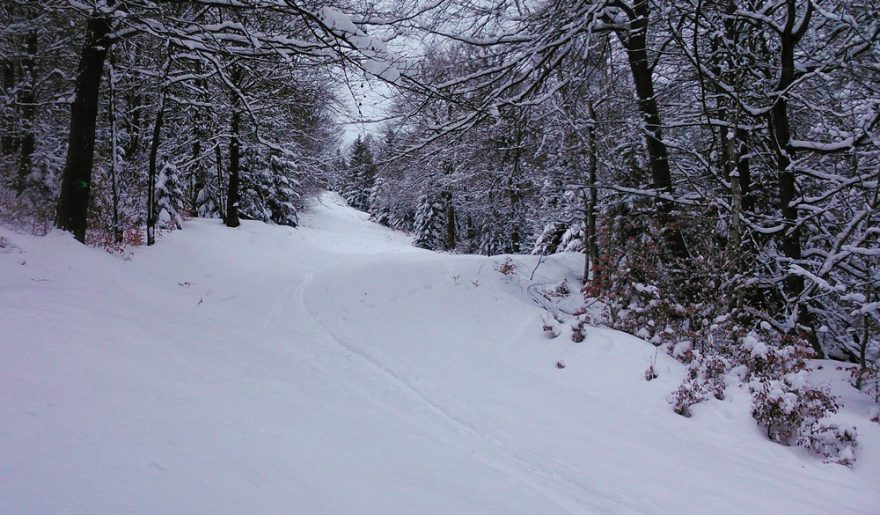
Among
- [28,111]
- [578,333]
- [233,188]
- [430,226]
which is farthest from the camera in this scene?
[430,226]

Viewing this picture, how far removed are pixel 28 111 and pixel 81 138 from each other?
976cm

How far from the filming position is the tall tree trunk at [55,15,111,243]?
7.80 metres

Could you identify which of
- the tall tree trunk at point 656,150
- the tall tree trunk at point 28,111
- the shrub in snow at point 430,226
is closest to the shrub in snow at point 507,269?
the tall tree trunk at point 656,150

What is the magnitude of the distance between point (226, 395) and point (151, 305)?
378 centimetres

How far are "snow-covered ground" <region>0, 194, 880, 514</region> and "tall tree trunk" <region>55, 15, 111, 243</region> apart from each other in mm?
802

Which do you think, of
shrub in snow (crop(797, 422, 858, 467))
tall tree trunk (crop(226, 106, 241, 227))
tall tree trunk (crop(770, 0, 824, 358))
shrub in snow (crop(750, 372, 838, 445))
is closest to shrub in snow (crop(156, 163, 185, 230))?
tall tree trunk (crop(226, 106, 241, 227))

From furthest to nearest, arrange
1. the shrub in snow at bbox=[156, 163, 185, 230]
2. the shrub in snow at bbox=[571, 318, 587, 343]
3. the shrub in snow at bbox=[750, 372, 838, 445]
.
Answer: the shrub in snow at bbox=[156, 163, 185, 230] → the shrub in snow at bbox=[571, 318, 587, 343] → the shrub in snow at bbox=[750, 372, 838, 445]

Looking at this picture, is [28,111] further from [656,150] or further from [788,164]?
[788,164]

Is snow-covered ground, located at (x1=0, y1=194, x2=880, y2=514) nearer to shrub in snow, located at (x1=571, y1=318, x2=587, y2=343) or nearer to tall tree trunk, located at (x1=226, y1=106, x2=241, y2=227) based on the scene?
shrub in snow, located at (x1=571, y1=318, x2=587, y2=343)

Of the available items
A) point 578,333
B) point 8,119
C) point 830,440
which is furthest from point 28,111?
point 830,440

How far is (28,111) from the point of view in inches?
574

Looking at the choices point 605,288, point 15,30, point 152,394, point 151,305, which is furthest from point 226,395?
point 15,30

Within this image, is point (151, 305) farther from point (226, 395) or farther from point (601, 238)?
point (601, 238)

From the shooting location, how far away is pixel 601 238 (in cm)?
807
